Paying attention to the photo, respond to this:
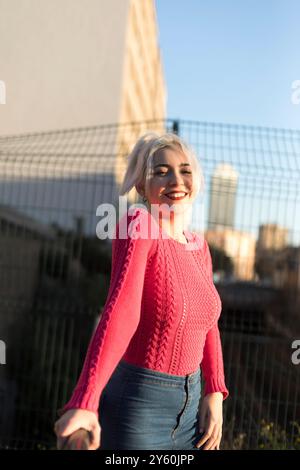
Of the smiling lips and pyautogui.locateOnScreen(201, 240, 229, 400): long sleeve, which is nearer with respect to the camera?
the smiling lips

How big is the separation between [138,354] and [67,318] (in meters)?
3.15

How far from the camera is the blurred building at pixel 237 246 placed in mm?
4242

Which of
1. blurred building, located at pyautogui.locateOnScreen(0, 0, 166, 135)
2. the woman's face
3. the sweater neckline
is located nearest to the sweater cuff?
the sweater neckline

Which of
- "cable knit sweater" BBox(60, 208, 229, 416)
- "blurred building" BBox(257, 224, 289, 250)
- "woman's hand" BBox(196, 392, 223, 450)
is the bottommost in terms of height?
"woman's hand" BBox(196, 392, 223, 450)

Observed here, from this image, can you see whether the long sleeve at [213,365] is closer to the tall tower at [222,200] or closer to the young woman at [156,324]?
the young woman at [156,324]

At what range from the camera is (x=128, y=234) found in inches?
45.3

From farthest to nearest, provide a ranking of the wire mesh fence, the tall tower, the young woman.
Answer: the tall tower → the wire mesh fence → the young woman

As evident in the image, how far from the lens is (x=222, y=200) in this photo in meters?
4.11

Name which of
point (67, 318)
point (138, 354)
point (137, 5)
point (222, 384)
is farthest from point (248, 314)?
point (137, 5)

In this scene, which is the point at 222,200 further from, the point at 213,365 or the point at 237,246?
the point at 213,365

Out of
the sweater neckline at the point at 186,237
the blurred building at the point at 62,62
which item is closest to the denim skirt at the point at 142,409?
the sweater neckline at the point at 186,237

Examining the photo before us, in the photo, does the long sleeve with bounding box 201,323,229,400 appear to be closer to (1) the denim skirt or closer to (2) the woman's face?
(1) the denim skirt

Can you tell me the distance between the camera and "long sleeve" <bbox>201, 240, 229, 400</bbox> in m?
1.39

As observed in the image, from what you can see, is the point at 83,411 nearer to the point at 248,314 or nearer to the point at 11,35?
the point at 248,314
